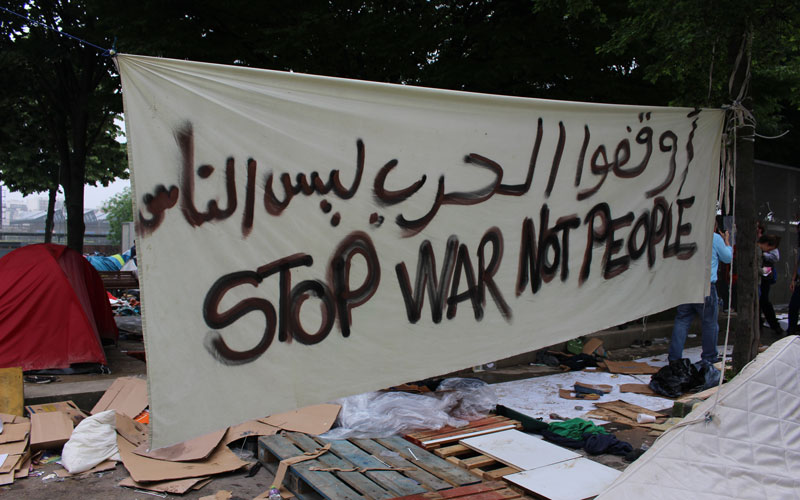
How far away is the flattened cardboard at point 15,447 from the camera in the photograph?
5.13 metres

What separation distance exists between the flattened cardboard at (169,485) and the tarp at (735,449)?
305 centimetres

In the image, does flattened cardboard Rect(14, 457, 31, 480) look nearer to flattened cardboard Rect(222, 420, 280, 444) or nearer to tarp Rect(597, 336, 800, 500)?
flattened cardboard Rect(222, 420, 280, 444)

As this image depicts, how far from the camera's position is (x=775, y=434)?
3.82 meters

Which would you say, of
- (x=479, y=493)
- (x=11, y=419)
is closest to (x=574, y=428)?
(x=479, y=493)

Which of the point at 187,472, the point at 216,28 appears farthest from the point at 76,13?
the point at 187,472

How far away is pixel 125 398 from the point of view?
Answer: 6.23 m

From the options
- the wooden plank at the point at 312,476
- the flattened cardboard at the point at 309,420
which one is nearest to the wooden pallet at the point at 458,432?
the flattened cardboard at the point at 309,420

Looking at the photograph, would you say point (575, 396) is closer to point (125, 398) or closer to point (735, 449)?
point (735, 449)

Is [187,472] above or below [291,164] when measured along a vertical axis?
below

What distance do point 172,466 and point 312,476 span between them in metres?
1.33

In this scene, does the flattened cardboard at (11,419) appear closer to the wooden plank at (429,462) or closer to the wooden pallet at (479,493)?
the wooden plank at (429,462)

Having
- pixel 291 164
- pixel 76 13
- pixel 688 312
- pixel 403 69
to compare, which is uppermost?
pixel 76 13

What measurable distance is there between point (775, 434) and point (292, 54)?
733 cm

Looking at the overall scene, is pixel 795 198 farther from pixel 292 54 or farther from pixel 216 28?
pixel 216 28
